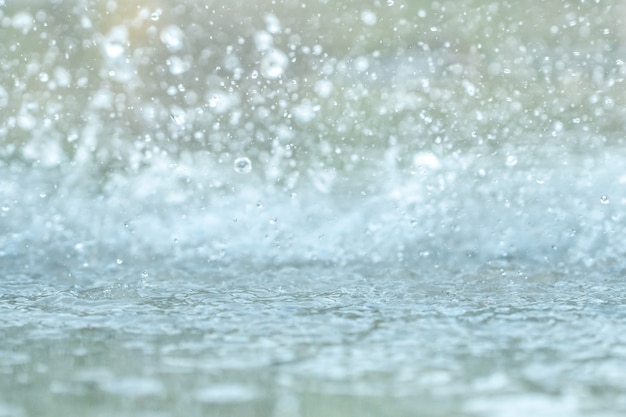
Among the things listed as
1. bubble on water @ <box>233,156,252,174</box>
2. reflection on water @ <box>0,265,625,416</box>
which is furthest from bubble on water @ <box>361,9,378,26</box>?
reflection on water @ <box>0,265,625,416</box>

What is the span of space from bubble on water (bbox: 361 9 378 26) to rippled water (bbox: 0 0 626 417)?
0.07 feet

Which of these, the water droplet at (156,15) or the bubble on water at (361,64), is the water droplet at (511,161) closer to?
the bubble on water at (361,64)

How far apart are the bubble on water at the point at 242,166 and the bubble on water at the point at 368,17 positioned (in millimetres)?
2119

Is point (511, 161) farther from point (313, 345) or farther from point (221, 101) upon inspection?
point (313, 345)

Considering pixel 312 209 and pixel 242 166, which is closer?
pixel 312 209

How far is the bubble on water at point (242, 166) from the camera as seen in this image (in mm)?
4953

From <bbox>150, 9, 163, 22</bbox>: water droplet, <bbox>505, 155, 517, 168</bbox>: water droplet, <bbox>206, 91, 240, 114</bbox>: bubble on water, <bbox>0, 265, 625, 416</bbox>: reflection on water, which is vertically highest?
<bbox>150, 9, 163, 22</bbox>: water droplet

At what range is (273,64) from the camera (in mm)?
7102

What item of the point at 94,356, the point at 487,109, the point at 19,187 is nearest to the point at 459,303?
the point at 94,356

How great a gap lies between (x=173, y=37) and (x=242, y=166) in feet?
7.87

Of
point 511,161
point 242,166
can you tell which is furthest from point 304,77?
point 511,161

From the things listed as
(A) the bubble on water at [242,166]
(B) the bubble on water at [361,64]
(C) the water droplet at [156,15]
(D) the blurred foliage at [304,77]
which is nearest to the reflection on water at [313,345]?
(A) the bubble on water at [242,166]

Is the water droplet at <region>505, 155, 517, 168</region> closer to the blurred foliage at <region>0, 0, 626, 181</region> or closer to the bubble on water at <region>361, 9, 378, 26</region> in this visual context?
the blurred foliage at <region>0, 0, 626, 181</region>

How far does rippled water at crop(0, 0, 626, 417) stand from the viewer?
1944mm
